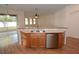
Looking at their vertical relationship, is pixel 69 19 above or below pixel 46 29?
above

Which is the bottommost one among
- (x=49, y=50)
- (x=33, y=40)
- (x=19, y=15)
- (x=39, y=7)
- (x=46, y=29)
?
(x=49, y=50)

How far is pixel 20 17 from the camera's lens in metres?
3.37

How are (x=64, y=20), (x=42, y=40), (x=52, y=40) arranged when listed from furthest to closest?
(x=42, y=40), (x=52, y=40), (x=64, y=20)

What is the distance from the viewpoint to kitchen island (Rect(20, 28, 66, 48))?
144 inches

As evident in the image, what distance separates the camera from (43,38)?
391 cm

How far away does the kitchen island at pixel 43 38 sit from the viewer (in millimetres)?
3666

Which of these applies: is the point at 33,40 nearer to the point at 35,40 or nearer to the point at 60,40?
the point at 35,40

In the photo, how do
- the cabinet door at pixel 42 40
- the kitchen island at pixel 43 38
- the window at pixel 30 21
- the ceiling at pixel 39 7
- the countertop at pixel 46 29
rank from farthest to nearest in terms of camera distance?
the cabinet door at pixel 42 40 → the kitchen island at pixel 43 38 → the countertop at pixel 46 29 → the window at pixel 30 21 → the ceiling at pixel 39 7

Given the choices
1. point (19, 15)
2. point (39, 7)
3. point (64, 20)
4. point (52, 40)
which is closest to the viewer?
point (39, 7)

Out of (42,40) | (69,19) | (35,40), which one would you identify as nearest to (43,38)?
(42,40)

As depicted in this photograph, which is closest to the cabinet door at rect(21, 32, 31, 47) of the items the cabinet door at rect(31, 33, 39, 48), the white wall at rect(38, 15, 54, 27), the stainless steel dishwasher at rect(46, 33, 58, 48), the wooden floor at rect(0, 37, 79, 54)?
the cabinet door at rect(31, 33, 39, 48)

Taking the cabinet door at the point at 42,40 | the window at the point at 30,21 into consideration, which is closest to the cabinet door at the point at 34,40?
the cabinet door at the point at 42,40

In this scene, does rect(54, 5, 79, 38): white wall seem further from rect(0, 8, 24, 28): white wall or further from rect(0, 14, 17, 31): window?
rect(0, 14, 17, 31): window

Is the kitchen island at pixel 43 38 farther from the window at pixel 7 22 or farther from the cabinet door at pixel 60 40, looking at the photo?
the window at pixel 7 22
